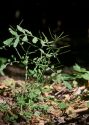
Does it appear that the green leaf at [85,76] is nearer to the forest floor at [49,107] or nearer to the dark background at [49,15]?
the forest floor at [49,107]

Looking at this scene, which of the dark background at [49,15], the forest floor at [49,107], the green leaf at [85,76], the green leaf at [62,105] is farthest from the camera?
the dark background at [49,15]

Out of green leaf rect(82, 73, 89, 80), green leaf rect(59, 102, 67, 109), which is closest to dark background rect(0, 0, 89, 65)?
green leaf rect(82, 73, 89, 80)

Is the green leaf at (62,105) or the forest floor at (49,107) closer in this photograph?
the forest floor at (49,107)

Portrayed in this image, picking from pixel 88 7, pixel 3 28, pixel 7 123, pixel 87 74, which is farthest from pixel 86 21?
pixel 7 123

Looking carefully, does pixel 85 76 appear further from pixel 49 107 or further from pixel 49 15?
pixel 49 15

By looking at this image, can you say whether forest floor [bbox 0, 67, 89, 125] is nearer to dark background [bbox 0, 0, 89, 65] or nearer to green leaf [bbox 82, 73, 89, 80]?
green leaf [bbox 82, 73, 89, 80]

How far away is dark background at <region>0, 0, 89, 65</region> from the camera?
16.5 meters

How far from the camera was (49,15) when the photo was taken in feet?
55.1

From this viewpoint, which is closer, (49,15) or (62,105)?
(62,105)

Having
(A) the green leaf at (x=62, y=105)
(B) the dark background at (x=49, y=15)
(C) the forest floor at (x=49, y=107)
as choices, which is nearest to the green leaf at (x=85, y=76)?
(C) the forest floor at (x=49, y=107)

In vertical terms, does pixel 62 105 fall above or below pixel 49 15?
below

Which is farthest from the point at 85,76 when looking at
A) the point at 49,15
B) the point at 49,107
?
the point at 49,15

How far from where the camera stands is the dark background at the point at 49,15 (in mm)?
16453

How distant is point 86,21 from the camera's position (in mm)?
16609
